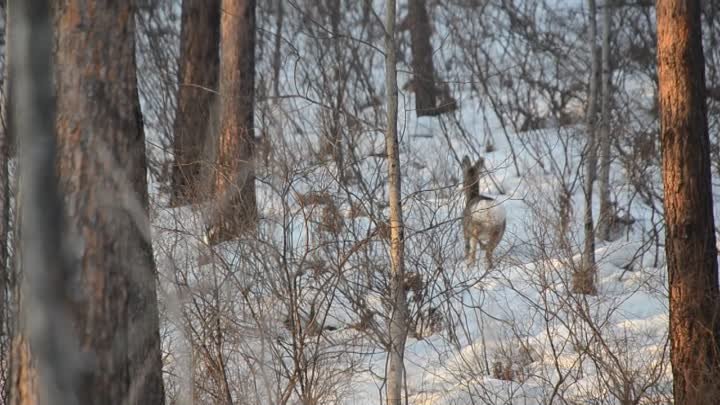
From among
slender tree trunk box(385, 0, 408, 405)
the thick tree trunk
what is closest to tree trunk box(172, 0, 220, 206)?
slender tree trunk box(385, 0, 408, 405)

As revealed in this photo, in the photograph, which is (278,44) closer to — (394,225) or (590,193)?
(590,193)

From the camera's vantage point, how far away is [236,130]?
A: 7707 millimetres

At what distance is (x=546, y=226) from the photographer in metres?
7.39

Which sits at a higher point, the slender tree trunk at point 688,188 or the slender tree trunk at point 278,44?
the slender tree trunk at point 278,44

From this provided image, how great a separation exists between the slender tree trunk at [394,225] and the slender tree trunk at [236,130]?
774 millimetres

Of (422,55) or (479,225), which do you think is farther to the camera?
(422,55)

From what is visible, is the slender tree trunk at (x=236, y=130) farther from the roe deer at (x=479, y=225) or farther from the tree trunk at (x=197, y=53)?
the roe deer at (x=479, y=225)

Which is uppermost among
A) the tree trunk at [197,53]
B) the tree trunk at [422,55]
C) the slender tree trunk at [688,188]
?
the tree trunk at [422,55]

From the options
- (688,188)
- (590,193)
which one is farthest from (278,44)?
(688,188)

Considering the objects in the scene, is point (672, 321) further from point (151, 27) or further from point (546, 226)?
point (151, 27)

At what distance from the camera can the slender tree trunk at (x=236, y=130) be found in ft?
18.6

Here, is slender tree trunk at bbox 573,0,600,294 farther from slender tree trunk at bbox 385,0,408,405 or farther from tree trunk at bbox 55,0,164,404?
tree trunk at bbox 55,0,164,404

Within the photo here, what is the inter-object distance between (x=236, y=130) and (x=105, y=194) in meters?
3.79

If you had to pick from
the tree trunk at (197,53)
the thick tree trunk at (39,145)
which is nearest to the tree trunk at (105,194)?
the thick tree trunk at (39,145)
